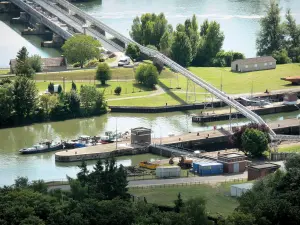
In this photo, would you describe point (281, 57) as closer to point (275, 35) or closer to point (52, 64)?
point (275, 35)

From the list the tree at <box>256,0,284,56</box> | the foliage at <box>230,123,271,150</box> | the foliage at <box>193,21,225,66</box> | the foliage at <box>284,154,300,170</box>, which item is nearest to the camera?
the foliage at <box>284,154,300,170</box>

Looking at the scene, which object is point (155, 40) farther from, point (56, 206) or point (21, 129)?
point (56, 206)

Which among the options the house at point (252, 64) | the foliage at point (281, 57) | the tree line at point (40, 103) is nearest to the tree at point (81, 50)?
the house at point (252, 64)

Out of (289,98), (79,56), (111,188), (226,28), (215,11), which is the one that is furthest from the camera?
(215,11)

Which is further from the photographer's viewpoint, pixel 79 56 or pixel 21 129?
pixel 79 56

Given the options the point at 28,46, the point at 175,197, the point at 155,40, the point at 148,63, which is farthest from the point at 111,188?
the point at 28,46

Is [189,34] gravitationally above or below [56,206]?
above

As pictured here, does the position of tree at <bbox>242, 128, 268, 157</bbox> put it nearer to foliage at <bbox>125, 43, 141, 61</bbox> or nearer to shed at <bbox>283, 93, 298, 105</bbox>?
shed at <bbox>283, 93, 298, 105</bbox>

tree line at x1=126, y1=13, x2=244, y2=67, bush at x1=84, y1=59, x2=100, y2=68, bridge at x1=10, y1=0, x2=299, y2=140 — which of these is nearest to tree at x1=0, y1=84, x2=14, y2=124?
bridge at x1=10, y1=0, x2=299, y2=140
